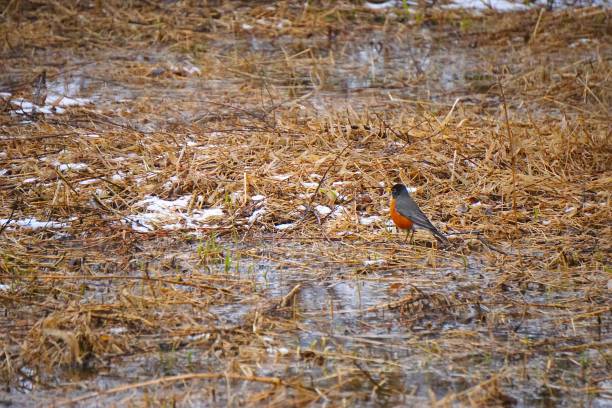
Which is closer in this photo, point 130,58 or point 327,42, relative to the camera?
point 130,58

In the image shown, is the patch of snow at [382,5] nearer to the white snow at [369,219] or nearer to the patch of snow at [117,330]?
the white snow at [369,219]

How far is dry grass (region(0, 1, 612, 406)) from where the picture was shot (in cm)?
405

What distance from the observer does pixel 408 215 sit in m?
5.62

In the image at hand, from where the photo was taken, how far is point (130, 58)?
34.3 feet

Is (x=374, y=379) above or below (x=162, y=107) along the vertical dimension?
above

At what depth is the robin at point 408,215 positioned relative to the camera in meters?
5.57

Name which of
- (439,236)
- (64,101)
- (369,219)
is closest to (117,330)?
(439,236)

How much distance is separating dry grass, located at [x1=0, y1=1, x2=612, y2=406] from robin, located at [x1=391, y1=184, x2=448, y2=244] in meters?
0.14

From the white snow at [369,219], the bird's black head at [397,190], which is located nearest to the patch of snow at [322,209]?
the white snow at [369,219]

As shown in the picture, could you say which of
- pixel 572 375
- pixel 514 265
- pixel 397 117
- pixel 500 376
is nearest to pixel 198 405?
pixel 500 376

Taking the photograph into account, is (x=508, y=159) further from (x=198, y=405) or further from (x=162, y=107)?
(x=198, y=405)

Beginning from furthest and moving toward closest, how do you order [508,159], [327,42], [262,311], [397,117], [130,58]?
[327,42], [130,58], [397,117], [508,159], [262,311]

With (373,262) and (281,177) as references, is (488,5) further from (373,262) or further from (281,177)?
(373,262)

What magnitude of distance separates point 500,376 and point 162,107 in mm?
5376
